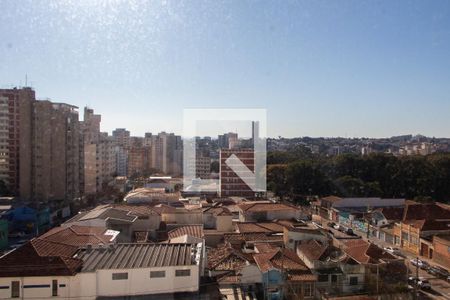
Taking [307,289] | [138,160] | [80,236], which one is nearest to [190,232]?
[80,236]

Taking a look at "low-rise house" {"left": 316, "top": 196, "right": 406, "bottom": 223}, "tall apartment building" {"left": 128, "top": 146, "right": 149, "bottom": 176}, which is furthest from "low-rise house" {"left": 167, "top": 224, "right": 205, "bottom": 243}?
"tall apartment building" {"left": 128, "top": 146, "right": 149, "bottom": 176}

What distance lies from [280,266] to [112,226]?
2.94 m

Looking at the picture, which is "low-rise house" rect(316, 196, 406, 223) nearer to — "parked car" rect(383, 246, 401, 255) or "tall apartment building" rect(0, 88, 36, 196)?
"parked car" rect(383, 246, 401, 255)

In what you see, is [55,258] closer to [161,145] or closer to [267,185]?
[267,185]

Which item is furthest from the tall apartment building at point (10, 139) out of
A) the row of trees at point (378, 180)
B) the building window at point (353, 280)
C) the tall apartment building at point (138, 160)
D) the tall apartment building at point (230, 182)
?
the building window at point (353, 280)

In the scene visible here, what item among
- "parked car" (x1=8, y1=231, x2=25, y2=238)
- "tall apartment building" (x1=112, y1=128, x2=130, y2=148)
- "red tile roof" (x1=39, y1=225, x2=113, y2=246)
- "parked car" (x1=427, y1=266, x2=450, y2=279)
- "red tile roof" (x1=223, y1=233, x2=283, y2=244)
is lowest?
"parked car" (x1=427, y1=266, x2=450, y2=279)

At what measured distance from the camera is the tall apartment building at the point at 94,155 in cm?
1481

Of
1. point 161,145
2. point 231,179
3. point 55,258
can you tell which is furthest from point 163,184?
point 55,258

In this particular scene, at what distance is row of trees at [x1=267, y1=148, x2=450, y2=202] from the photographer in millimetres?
13711

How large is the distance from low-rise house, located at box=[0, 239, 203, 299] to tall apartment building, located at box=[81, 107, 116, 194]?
35.7 feet

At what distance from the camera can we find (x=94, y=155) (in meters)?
15.5

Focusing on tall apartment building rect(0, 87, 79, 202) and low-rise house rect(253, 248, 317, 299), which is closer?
low-rise house rect(253, 248, 317, 299)

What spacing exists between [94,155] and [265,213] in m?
9.15

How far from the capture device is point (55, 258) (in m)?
3.88
